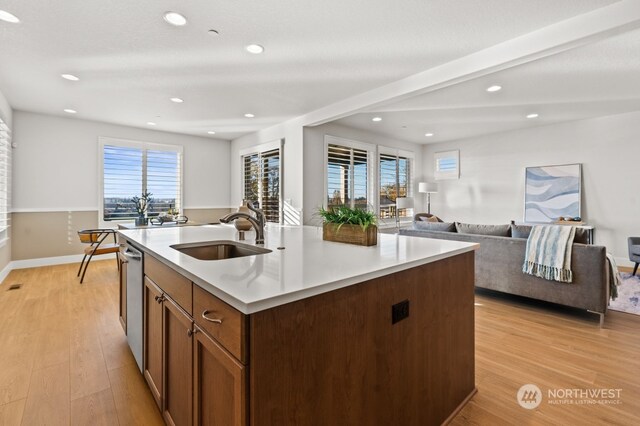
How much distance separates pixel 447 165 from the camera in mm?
7418

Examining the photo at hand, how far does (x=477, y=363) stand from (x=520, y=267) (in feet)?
4.94

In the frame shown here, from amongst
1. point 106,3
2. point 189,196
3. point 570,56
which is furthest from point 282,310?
point 189,196

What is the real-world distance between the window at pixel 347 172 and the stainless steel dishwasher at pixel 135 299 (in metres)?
3.63

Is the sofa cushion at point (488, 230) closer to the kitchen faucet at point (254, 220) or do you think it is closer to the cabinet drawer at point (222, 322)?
the kitchen faucet at point (254, 220)

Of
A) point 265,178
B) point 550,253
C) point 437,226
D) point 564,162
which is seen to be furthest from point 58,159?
point 564,162

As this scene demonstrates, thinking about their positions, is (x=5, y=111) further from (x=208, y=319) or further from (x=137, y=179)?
(x=208, y=319)

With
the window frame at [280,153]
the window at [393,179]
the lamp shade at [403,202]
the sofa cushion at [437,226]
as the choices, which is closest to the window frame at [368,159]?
the window at [393,179]

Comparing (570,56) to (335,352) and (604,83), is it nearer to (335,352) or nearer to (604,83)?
(604,83)

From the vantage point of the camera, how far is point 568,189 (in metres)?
5.60

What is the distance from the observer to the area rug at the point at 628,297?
10.3ft

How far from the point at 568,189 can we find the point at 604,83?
248cm

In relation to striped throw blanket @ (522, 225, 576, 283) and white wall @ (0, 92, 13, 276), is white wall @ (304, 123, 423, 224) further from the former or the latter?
white wall @ (0, 92, 13, 276)

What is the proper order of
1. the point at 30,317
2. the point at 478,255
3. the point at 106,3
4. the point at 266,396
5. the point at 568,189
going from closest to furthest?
the point at 266,396, the point at 106,3, the point at 30,317, the point at 478,255, the point at 568,189

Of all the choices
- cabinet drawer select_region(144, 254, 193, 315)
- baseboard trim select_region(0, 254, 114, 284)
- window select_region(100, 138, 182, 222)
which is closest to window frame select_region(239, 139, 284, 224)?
window select_region(100, 138, 182, 222)
